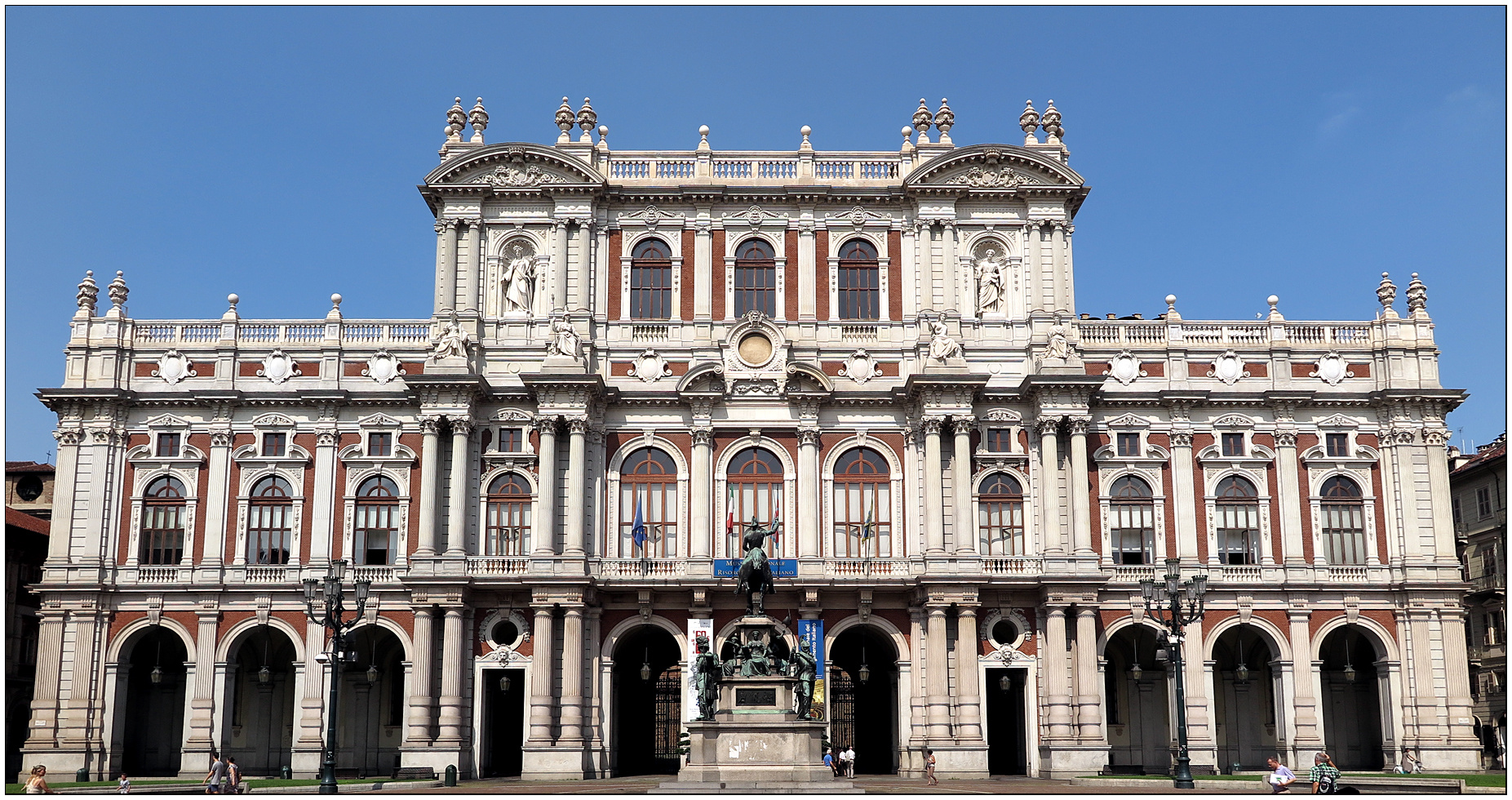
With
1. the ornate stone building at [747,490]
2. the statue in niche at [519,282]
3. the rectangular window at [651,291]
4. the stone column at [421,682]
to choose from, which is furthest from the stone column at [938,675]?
the statue in niche at [519,282]

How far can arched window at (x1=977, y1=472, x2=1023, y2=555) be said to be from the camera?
169 ft

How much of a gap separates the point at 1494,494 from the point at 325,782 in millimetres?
54744

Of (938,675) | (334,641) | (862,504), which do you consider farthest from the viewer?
(862,504)

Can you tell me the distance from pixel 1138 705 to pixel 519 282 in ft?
95.1

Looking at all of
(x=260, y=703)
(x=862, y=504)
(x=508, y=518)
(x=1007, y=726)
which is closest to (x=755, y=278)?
(x=862, y=504)

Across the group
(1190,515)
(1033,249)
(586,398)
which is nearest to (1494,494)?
(1190,515)

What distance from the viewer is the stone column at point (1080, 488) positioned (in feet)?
166

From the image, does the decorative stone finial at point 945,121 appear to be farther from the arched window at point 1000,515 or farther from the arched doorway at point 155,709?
the arched doorway at point 155,709

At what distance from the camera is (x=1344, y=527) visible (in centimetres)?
5238

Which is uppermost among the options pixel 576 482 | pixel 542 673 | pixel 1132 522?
pixel 576 482

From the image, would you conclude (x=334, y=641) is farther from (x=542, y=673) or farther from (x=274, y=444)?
(x=274, y=444)

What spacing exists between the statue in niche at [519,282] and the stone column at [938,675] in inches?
767

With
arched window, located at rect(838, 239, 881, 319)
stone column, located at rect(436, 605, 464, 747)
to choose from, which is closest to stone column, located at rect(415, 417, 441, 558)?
stone column, located at rect(436, 605, 464, 747)

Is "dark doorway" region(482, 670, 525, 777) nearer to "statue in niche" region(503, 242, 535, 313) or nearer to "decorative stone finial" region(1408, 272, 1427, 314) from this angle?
"statue in niche" region(503, 242, 535, 313)
